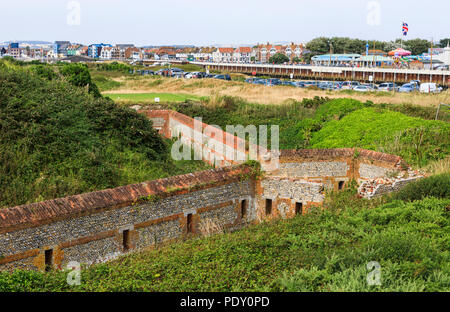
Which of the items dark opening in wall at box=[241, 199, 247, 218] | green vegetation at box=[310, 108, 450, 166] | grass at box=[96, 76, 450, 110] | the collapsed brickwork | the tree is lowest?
dark opening in wall at box=[241, 199, 247, 218]

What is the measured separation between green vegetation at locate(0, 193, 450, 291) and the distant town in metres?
52.1

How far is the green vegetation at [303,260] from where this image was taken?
868 cm

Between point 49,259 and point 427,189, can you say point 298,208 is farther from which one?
point 49,259

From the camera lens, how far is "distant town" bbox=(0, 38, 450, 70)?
7944 centimetres

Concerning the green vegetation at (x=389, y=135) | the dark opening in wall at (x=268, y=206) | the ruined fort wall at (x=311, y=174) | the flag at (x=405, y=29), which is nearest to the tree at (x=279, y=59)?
the flag at (x=405, y=29)

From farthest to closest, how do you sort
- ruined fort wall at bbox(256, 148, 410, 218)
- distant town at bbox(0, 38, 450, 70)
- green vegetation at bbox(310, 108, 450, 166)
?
distant town at bbox(0, 38, 450, 70) < green vegetation at bbox(310, 108, 450, 166) < ruined fort wall at bbox(256, 148, 410, 218)

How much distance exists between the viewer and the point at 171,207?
14.1 m

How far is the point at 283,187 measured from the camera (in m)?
16.4

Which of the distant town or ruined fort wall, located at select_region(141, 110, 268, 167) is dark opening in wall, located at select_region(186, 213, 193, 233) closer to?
ruined fort wall, located at select_region(141, 110, 268, 167)

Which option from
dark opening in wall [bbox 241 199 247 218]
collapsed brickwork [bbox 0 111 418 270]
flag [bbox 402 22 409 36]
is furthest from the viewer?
flag [bbox 402 22 409 36]

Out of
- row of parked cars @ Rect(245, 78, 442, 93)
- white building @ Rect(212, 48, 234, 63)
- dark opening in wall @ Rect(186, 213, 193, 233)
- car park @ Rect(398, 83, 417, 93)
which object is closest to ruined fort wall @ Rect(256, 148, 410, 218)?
dark opening in wall @ Rect(186, 213, 193, 233)

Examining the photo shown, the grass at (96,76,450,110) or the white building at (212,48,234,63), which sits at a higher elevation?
the white building at (212,48,234,63)

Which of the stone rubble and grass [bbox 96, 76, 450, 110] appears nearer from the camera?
the stone rubble
